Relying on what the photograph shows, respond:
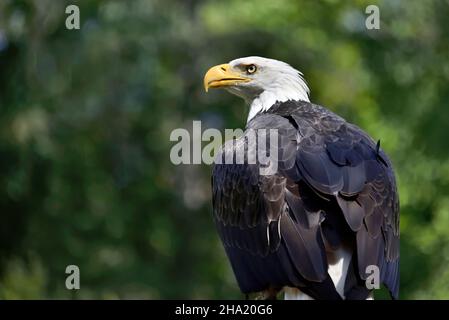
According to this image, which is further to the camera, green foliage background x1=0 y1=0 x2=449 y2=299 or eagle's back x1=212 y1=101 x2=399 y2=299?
green foliage background x1=0 y1=0 x2=449 y2=299

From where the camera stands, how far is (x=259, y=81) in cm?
960

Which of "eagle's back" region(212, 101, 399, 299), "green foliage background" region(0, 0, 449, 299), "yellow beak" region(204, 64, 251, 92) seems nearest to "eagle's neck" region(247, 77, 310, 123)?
"yellow beak" region(204, 64, 251, 92)

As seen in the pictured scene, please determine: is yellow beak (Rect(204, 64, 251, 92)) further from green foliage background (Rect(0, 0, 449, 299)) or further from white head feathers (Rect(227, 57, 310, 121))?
green foliage background (Rect(0, 0, 449, 299))

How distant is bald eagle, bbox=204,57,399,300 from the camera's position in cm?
732

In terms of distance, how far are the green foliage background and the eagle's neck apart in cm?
838

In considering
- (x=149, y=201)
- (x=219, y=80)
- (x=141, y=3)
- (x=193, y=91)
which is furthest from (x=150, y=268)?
(x=219, y=80)

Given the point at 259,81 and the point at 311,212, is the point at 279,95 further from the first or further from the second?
the point at 311,212

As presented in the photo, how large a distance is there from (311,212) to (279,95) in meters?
2.23

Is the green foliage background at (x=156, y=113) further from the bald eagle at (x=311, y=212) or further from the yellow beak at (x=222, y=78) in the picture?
the bald eagle at (x=311, y=212)

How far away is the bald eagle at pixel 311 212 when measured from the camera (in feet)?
24.0

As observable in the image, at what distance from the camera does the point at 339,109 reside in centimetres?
1969

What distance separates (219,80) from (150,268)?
12334mm

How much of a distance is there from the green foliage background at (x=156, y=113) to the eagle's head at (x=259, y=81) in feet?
27.6
